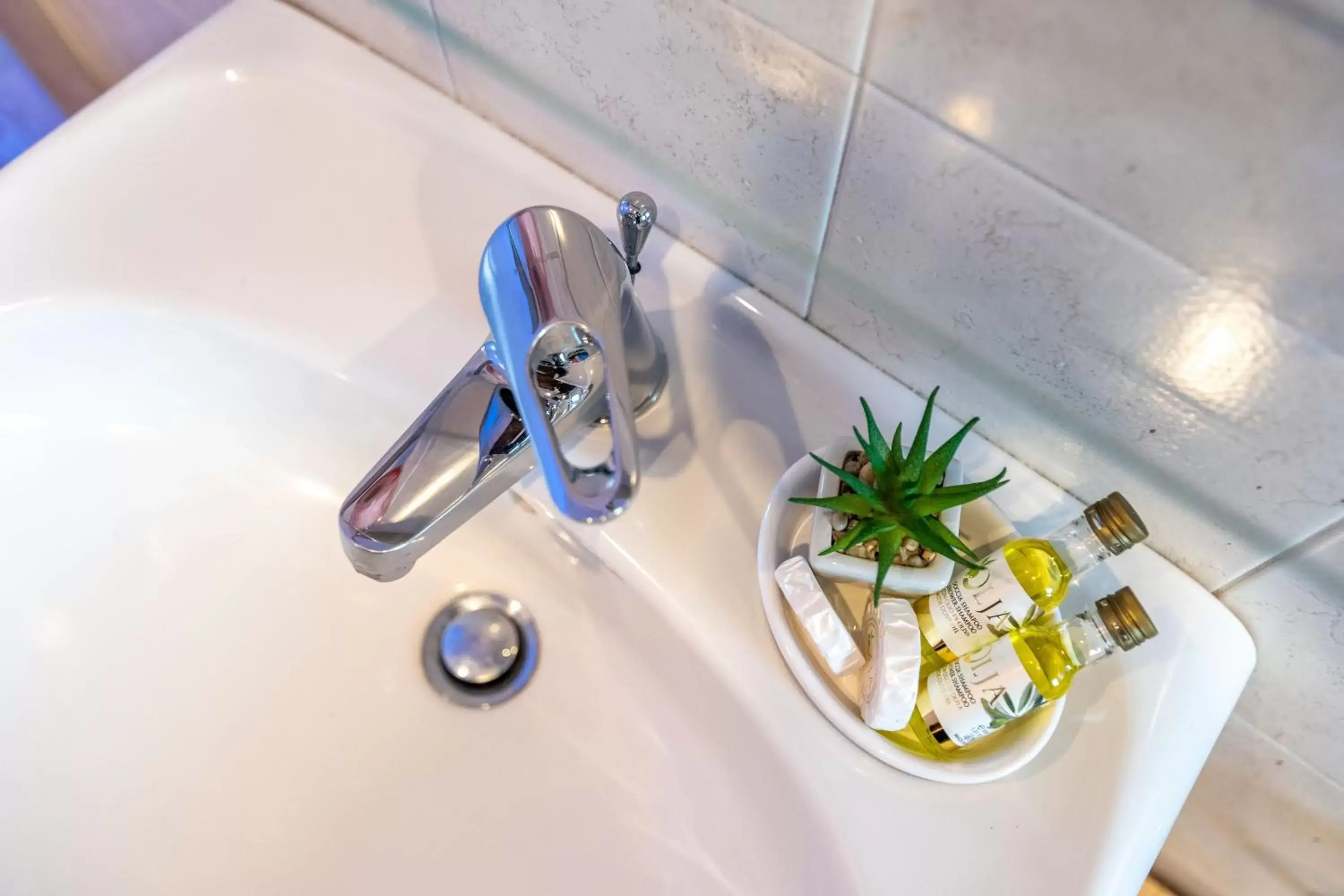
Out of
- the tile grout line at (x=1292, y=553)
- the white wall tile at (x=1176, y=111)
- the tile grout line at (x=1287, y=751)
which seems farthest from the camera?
the tile grout line at (x=1287, y=751)

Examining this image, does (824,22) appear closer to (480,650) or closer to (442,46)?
(442,46)

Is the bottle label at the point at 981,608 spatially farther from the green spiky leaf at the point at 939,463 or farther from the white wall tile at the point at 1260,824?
the white wall tile at the point at 1260,824

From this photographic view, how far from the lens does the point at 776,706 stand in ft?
1.55

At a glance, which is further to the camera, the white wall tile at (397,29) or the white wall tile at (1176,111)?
the white wall tile at (397,29)

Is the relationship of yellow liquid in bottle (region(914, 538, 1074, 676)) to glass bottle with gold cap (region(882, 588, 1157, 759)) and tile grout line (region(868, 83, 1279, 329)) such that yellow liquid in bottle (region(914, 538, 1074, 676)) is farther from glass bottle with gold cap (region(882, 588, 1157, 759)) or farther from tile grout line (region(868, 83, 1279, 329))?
tile grout line (region(868, 83, 1279, 329))

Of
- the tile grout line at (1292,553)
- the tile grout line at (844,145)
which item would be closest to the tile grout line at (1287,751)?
the tile grout line at (1292,553)

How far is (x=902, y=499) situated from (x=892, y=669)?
3.1 inches

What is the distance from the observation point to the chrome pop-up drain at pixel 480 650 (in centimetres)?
60

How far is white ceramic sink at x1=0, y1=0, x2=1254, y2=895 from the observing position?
1.65ft

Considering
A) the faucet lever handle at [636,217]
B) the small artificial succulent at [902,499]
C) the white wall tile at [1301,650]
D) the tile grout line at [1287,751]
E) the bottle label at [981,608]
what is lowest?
the tile grout line at [1287,751]

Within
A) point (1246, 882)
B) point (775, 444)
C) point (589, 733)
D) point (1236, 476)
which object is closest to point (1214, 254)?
point (1236, 476)

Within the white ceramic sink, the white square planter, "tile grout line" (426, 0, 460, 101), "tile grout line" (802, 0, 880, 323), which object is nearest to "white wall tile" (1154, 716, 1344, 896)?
the white ceramic sink

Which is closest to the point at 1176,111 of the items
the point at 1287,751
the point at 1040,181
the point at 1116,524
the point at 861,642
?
the point at 1040,181

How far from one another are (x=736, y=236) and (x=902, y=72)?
0.16 meters
